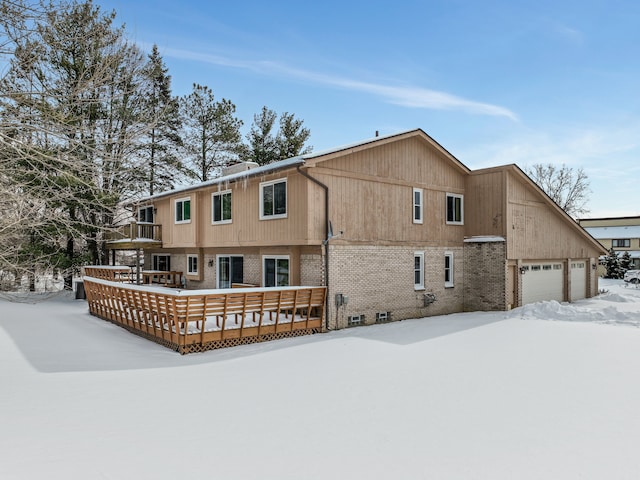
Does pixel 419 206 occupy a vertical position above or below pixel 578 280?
above

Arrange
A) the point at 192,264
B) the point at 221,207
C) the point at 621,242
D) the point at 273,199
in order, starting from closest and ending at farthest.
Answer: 1. the point at 273,199
2. the point at 221,207
3. the point at 192,264
4. the point at 621,242

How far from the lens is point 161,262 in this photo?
22.3 m

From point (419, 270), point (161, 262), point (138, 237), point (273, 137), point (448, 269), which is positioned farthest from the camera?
point (273, 137)

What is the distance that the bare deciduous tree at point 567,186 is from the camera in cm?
4375

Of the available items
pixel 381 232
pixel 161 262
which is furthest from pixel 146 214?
pixel 381 232

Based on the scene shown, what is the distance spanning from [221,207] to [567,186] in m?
41.7

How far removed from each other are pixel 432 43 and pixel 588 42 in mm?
5691

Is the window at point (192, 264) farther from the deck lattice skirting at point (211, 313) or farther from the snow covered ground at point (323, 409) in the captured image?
the snow covered ground at point (323, 409)

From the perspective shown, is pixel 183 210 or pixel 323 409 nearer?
pixel 323 409

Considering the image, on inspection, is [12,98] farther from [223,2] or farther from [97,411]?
[223,2]

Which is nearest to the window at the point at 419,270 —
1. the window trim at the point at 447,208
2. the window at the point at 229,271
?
the window trim at the point at 447,208

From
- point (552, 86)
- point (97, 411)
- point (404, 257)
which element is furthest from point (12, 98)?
point (552, 86)

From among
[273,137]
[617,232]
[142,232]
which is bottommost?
[142,232]

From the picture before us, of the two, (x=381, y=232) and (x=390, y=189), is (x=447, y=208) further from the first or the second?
(x=381, y=232)
